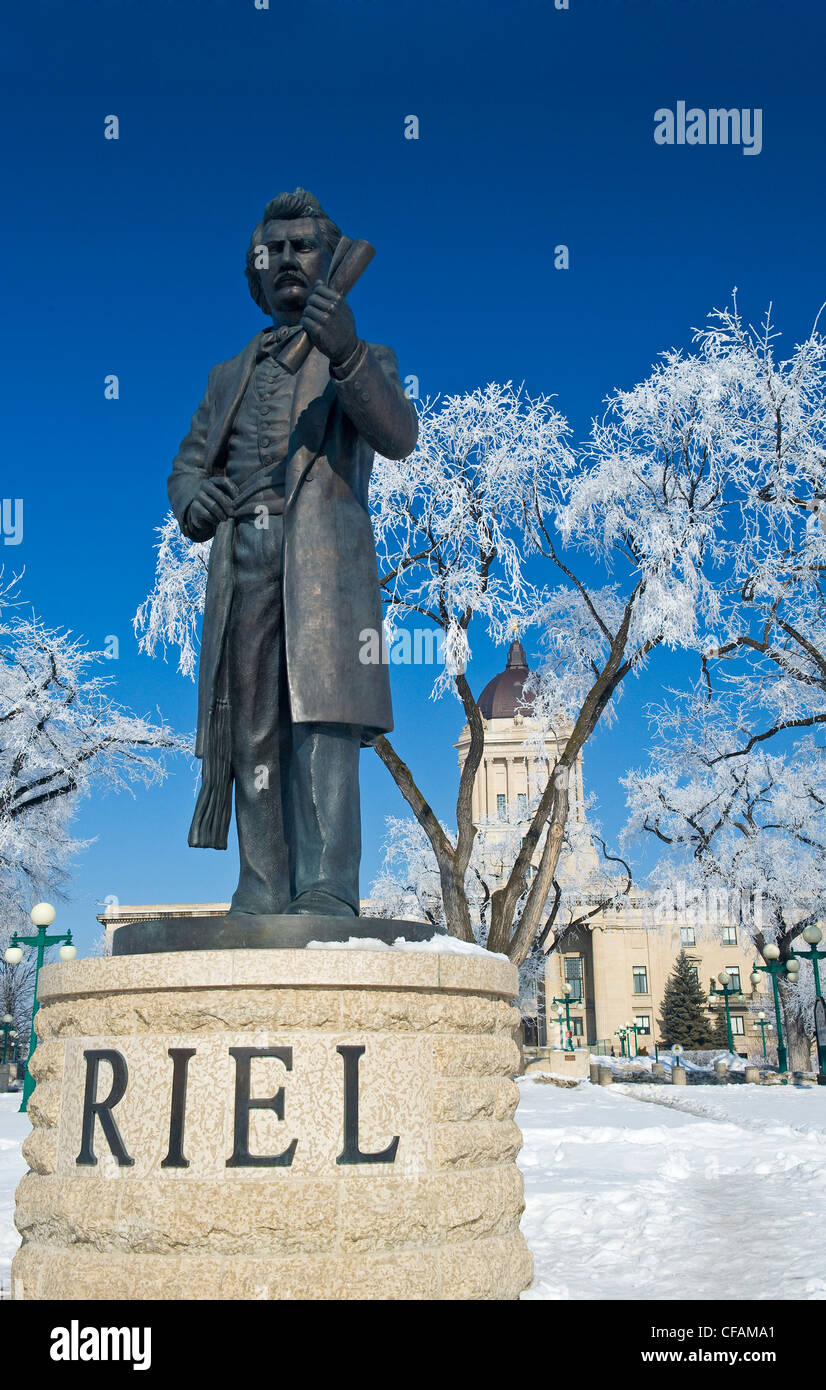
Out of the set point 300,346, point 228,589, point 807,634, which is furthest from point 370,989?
point 807,634

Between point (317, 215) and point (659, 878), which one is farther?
point (659, 878)

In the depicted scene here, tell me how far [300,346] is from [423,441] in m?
13.9

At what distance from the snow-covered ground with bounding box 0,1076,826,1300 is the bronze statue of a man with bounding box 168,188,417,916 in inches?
78.6

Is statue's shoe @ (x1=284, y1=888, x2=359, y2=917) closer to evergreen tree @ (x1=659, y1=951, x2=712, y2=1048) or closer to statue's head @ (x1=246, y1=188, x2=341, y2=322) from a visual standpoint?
statue's head @ (x1=246, y1=188, x2=341, y2=322)

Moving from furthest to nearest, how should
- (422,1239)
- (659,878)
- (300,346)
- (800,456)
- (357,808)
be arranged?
(659,878)
(800,456)
(300,346)
(357,808)
(422,1239)

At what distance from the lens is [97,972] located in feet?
13.2

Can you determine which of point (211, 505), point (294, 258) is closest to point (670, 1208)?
point (211, 505)

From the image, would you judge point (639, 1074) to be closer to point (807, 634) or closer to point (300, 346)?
point (807, 634)

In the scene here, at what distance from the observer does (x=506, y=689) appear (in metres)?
92.1

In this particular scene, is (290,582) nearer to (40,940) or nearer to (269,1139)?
(269,1139)

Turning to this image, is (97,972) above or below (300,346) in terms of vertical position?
below

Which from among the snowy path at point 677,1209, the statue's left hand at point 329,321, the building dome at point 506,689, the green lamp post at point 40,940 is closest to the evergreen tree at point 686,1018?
the building dome at point 506,689

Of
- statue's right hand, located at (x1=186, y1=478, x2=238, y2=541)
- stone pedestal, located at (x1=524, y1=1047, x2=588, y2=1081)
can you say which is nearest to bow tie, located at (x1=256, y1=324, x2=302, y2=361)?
statue's right hand, located at (x1=186, y1=478, x2=238, y2=541)

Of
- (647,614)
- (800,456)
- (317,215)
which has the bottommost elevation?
(317,215)
